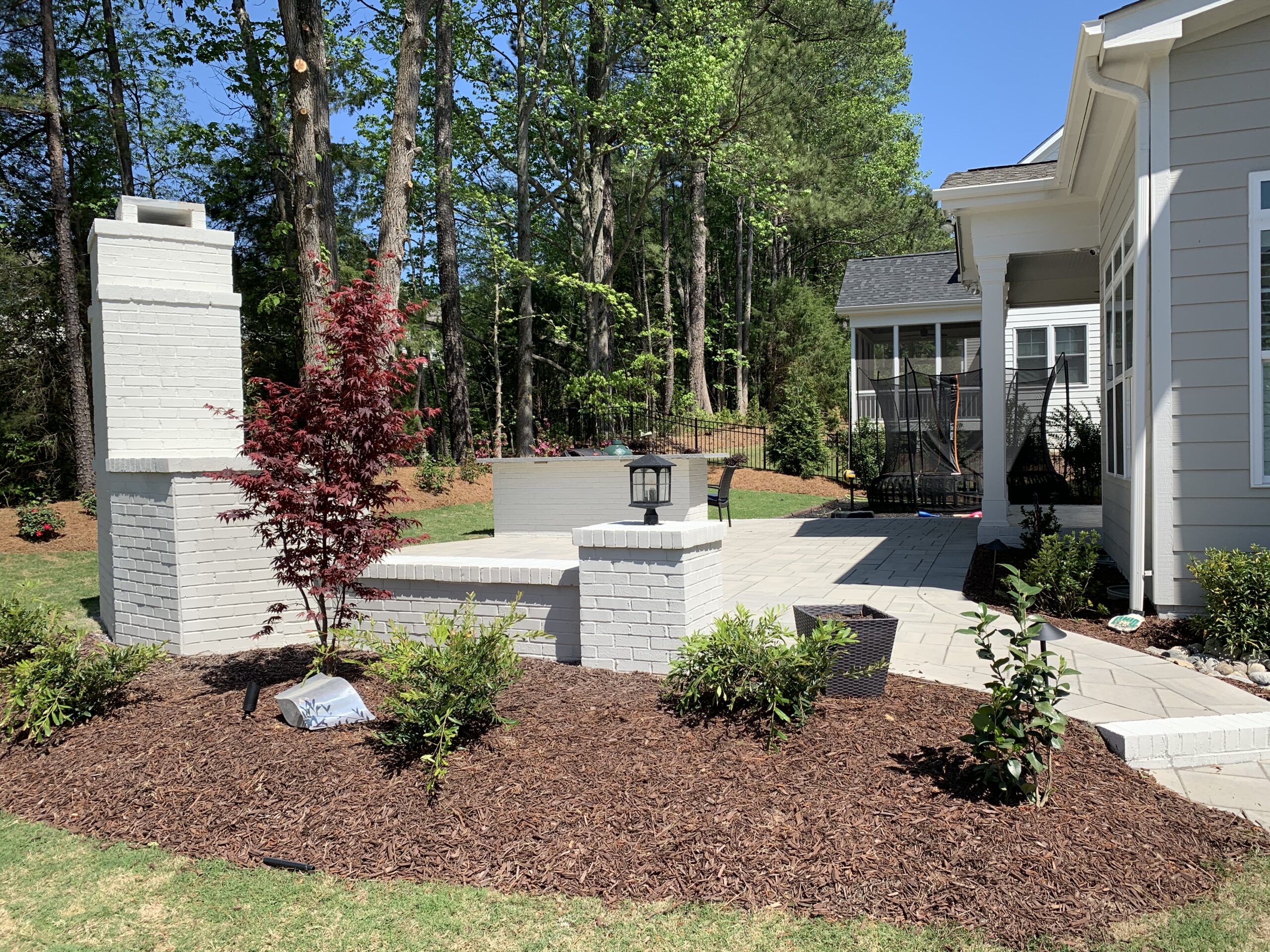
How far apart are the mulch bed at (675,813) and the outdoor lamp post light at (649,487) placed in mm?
1334

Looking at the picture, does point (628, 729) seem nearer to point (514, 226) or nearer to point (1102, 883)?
point (1102, 883)

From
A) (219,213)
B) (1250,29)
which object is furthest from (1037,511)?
(219,213)

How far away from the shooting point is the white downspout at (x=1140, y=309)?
17.3ft

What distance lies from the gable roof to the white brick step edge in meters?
16.7

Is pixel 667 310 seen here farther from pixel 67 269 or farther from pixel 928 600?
pixel 928 600

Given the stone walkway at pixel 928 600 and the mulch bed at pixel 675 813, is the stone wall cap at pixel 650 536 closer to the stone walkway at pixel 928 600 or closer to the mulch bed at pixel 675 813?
the mulch bed at pixel 675 813

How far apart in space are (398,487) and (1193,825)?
3633mm

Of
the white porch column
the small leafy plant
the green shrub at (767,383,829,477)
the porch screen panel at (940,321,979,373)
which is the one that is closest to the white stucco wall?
the white porch column

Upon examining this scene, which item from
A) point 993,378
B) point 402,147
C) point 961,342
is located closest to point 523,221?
point 961,342

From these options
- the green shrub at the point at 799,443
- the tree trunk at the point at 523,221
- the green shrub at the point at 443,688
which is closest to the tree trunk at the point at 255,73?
the tree trunk at the point at 523,221

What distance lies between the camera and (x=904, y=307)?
19.5m

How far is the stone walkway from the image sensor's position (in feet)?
12.2

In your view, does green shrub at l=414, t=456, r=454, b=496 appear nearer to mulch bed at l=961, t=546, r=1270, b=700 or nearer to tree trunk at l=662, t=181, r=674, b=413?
mulch bed at l=961, t=546, r=1270, b=700

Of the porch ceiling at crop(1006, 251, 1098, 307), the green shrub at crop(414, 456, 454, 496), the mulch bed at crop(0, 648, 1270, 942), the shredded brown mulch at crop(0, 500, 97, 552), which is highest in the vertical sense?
the porch ceiling at crop(1006, 251, 1098, 307)
